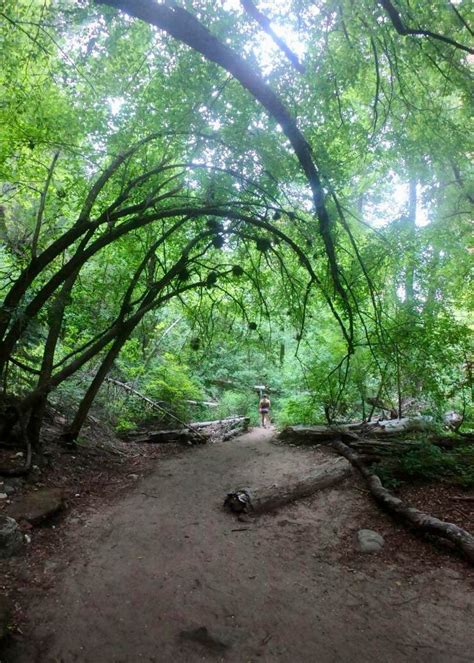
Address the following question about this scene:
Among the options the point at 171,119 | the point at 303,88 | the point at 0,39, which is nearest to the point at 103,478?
the point at 171,119

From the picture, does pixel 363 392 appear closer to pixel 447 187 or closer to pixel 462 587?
pixel 447 187

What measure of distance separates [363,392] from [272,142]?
6614 mm

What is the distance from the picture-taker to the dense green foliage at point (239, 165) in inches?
181

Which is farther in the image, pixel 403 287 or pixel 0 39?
pixel 403 287

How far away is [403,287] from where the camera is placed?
960 centimetres

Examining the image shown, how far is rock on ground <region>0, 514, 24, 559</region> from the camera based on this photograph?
389 centimetres

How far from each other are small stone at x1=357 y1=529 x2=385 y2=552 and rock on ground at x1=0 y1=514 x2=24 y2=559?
3.87 meters

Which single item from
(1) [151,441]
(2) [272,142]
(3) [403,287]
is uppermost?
(2) [272,142]

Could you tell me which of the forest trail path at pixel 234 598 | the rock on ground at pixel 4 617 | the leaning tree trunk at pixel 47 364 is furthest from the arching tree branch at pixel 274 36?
the rock on ground at pixel 4 617

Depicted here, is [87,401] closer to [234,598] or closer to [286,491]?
[286,491]

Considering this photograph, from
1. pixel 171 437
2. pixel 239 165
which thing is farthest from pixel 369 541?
pixel 171 437

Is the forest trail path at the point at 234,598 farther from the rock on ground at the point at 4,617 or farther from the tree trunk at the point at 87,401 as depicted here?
the tree trunk at the point at 87,401

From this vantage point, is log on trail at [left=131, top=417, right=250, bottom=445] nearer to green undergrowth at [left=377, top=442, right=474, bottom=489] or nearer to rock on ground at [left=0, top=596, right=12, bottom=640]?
green undergrowth at [left=377, top=442, right=474, bottom=489]

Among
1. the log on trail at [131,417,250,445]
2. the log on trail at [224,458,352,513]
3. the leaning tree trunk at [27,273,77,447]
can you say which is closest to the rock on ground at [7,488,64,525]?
the leaning tree trunk at [27,273,77,447]
